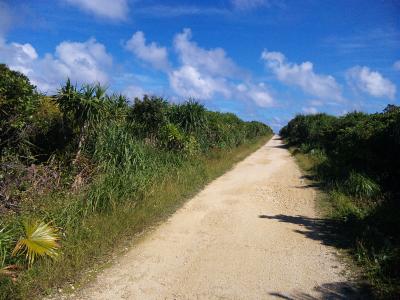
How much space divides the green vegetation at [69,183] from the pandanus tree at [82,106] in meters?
0.02

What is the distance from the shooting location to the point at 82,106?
9.43 m

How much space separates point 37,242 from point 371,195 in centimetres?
853

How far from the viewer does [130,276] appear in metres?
5.54

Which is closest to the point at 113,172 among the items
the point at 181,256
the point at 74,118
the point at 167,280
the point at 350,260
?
the point at 74,118

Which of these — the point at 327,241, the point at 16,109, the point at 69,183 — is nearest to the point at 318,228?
the point at 327,241

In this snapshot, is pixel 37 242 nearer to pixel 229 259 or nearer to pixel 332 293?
pixel 229 259

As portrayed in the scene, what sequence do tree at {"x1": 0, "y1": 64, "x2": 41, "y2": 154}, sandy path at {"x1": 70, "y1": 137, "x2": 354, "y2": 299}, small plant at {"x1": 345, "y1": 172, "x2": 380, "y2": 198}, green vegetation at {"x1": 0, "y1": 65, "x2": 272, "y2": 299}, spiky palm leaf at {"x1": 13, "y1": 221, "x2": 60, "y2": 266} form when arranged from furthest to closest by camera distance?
small plant at {"x1": 345, "y1": 172, "x2": 380, "y2": 198} < tree at {"x1": 0, "y1": 64, "x2": 41, "y2": 154} < green vegetation at {"x1": 0, "y1": 65, "x2": 272, "y2": 299} < spiky palm leaf at {"x1": 13, "y1": 221, "x2": 60, "y2": 266} < sandy path at {"x1": 70, "y1": 137, "x2": 354, "y2": 299}

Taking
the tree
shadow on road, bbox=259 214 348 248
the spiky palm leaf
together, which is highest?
the tree

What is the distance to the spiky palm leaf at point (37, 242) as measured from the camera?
534cm

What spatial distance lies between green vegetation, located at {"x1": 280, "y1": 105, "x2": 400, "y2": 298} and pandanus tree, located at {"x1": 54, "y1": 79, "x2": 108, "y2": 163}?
5987 millimetres

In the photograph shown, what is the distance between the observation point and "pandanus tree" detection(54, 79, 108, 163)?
9.39 meters

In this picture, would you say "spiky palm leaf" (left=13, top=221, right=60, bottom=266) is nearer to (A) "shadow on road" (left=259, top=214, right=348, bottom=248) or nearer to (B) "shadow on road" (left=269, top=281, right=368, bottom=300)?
(B) "shadow on road" (left=269, top=281, right=368, bottom=300)

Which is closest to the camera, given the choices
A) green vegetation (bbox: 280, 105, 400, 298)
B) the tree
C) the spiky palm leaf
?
the spiky palm leaf

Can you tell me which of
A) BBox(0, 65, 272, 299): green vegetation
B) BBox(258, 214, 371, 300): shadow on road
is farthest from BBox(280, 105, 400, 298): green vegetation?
BBox(0, 65, 272, 299): green vegetation
